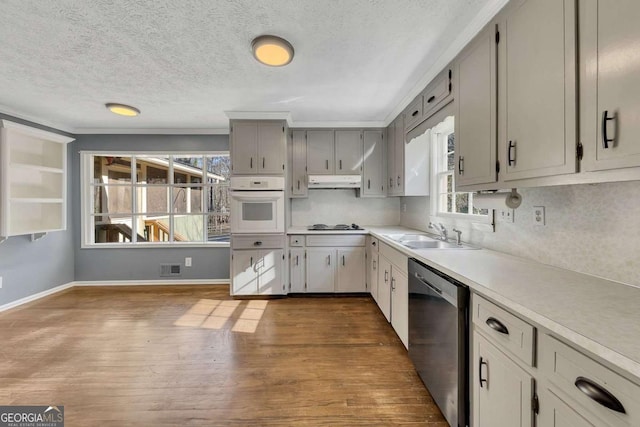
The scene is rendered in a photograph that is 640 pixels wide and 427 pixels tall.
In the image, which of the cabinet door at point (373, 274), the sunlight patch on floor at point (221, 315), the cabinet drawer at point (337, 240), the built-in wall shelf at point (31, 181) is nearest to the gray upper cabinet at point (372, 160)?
the cabinet drawer at point (337, 240)

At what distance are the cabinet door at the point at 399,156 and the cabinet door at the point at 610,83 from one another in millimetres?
2164

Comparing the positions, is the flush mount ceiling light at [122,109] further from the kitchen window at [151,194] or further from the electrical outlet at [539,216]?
the electrical outlet at [539,216]

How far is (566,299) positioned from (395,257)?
4.80ft

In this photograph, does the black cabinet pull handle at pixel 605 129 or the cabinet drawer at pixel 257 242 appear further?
the cabinet drawer at pixel 257 242

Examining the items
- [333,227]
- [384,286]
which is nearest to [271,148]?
[333,227]

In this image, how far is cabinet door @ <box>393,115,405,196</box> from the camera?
10.5 ft

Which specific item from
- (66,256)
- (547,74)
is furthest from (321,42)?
(66,256)

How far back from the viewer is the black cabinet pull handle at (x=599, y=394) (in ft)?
2.25

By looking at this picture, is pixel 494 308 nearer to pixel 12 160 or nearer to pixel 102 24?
pixel 102 24

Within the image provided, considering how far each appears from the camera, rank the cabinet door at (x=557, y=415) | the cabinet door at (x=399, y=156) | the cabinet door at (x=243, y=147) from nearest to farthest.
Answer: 1. the cabinet door at (x=557, y=415)
2. the cabinet door at (x=399, y=156)
3. the cabinet door at (x=243, y=147)

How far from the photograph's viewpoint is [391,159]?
11.9 ft

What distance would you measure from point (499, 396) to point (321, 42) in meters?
2.35

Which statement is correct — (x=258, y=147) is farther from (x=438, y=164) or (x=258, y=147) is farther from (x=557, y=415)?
(x=557, y=415)

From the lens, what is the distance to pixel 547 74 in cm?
118
